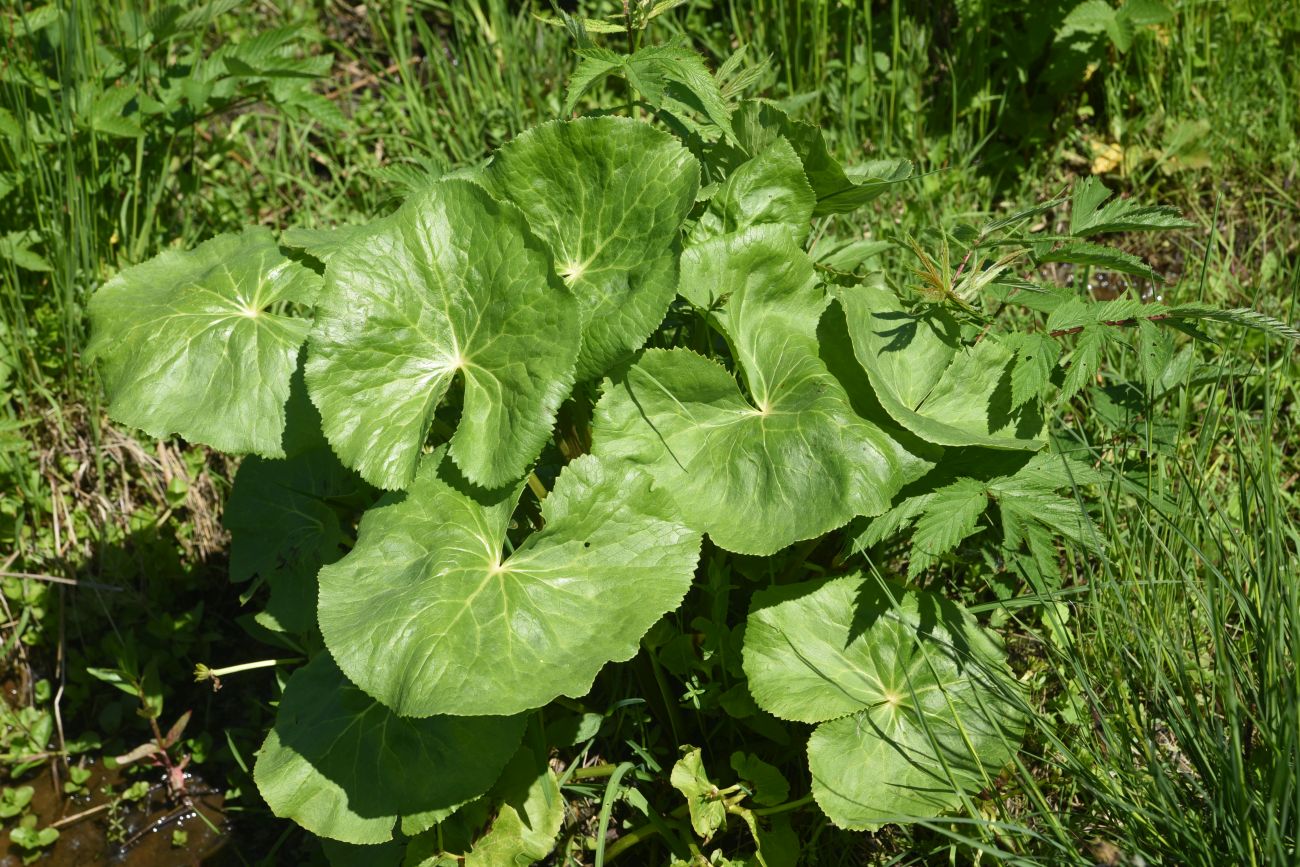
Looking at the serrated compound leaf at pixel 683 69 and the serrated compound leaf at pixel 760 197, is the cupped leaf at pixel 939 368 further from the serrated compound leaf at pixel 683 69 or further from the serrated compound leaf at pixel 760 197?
the serrated compound leaf at pixel 683 69

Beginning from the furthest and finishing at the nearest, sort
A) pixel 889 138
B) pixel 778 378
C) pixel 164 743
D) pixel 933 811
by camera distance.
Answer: pixel 889 138
pixel 164 743
pixel 778 378
pixel 933 811

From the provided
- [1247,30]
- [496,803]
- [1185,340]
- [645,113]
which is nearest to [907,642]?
[496,803]

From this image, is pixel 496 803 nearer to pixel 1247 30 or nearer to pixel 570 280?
pixel 570 280

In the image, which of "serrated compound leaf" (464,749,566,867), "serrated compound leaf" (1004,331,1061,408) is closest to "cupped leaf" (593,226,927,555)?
"serrated compound leaf" (1004,331,1061,408)

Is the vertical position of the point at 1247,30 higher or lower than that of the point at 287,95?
lower

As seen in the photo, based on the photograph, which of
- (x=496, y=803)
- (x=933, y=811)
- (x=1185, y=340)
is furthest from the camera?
(x=1185, y=340)

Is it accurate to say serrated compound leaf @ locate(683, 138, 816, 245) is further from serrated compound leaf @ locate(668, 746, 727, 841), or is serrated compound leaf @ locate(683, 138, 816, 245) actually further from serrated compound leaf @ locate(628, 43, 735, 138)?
serrated compound leaf @ locate(668, 746, 727, 841)

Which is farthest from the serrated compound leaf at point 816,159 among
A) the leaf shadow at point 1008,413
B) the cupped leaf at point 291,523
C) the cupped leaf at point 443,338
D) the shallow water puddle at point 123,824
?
the shallow water puddle at point 123,824
